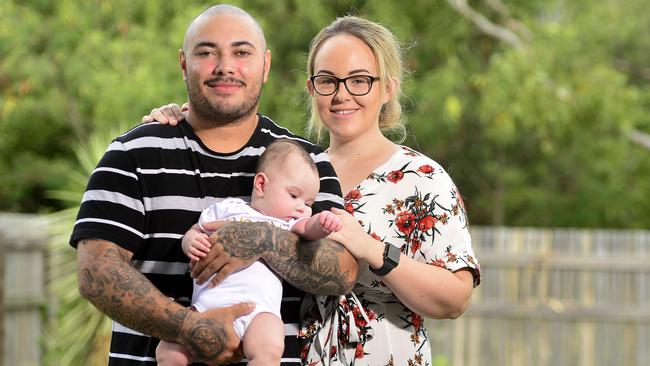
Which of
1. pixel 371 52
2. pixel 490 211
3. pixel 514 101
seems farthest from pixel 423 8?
pixel 371 52

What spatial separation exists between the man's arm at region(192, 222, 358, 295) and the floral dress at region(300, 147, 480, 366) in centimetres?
39

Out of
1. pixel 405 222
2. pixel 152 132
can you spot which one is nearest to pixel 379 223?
pixel 405 222

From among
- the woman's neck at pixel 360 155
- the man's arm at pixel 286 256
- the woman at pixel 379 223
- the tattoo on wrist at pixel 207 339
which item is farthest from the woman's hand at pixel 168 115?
the woman's neck at pixel 360 155

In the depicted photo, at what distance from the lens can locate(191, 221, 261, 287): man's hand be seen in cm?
318

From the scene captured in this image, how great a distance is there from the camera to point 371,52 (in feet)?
13.3

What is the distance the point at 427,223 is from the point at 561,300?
8458 mm

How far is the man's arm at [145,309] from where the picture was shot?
3094 mm

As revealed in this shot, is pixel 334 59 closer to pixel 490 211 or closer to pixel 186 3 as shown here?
pixel 186 3

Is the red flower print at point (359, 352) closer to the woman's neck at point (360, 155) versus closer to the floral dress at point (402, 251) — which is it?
the floral dress at point (402, 251)

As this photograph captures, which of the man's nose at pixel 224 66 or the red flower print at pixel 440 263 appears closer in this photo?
the man's nose at pixel 224 66

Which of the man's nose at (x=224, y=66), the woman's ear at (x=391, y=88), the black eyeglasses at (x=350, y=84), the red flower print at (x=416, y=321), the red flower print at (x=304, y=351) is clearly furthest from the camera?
the woman's ear at (x=391, y=88)

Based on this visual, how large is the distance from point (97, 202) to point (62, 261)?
7746mm

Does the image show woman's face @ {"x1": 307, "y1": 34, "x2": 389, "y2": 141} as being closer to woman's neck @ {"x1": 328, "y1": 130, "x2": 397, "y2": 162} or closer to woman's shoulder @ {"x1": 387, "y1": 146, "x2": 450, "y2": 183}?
woman's neck @ {"x1": 328, "y1": 130, "x2": 397, "y2": 162}

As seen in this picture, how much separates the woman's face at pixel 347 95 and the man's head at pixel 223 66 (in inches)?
24.9
